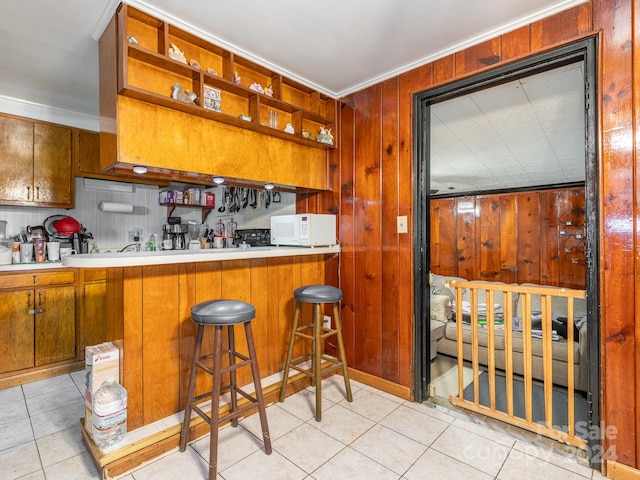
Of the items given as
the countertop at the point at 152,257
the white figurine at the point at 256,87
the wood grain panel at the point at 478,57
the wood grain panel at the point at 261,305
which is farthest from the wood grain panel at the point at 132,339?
the wood grain panel at the point at 478,57

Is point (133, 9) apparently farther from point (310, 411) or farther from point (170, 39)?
point (310, 411)

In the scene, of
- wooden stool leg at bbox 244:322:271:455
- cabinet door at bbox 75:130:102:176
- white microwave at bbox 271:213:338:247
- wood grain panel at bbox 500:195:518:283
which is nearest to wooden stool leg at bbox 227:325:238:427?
wooden stool leg at bbox 244:322:271:455

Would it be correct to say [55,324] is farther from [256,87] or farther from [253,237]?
[256,87]

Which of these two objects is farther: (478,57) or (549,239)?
(549,239)

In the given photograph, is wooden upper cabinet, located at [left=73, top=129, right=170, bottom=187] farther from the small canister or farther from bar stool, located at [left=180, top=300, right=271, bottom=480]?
bar stool, located at [left=180, top=300, right=271, bottom=480]

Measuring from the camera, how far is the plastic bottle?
5.28 feet

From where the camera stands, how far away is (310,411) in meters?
2.20

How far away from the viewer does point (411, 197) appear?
2.36 meters

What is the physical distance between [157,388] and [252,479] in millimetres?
737

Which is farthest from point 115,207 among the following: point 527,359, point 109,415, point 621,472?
point 621,472

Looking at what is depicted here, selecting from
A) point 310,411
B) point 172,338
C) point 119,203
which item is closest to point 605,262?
point 310,411

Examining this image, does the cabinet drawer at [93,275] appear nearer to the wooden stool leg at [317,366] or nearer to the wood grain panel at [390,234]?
the wooden stool leg at [317,366]

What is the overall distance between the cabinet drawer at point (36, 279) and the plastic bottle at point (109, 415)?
1.78 meters

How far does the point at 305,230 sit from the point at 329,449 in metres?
1.46
